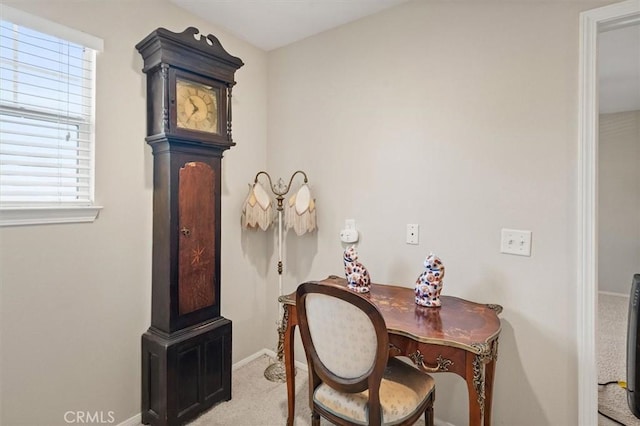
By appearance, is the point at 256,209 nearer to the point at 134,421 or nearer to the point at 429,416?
the point at 134,421

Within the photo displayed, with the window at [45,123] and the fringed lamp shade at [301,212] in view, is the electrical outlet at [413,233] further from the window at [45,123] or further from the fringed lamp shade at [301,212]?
the window at [45,123]

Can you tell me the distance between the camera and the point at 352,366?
1.35 metres

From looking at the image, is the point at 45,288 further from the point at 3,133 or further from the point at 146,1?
the point at 146,1

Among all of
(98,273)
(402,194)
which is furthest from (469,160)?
(98,273)

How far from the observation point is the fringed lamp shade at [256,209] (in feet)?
7.75

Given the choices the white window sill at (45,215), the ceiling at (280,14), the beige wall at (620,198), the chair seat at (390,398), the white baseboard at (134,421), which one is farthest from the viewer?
the beige wall at (620,198)

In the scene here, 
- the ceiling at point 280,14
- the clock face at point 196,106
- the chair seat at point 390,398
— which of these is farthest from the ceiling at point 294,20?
the chair seat at point 390,398

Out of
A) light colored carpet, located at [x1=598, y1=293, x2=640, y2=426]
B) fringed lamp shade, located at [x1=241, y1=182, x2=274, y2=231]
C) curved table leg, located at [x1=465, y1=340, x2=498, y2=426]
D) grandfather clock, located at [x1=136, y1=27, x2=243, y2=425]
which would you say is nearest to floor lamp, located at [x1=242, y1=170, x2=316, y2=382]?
fringed lamp shade, located at [x1=241, y1=182, x2=274, y2=231]

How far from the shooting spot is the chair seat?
1.35m

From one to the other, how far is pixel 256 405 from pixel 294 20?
2.51 m

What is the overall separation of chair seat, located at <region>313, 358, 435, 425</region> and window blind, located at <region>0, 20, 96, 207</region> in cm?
155

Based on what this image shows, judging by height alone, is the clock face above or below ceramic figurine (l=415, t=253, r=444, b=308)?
above

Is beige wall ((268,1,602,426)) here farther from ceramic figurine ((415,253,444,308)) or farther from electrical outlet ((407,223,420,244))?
ceramic figurine ((415,253,444,308))

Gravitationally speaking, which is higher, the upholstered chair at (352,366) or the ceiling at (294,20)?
the ceiling at (294,20)
